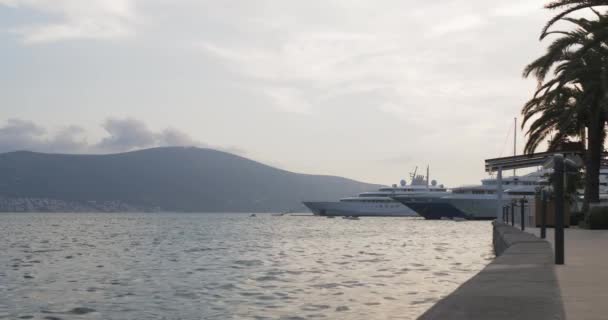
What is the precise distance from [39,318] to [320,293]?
4.93 m

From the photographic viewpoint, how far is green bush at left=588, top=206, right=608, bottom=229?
32625 millimetres

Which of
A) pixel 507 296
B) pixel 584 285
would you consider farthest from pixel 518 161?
pixel 507 296

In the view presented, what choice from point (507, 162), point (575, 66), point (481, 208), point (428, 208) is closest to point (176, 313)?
point (575, 66)

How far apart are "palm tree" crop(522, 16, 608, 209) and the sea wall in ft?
62.5

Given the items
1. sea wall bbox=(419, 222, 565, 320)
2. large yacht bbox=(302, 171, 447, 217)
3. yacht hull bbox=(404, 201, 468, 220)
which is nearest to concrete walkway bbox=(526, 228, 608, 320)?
sea wall bbox=(419, 222, 565, 320)

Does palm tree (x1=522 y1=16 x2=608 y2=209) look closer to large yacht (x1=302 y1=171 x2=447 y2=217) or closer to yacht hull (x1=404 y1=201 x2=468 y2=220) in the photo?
yacht hull (x1=404 y1=201 x2=468 y2=220)

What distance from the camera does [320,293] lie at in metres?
14.9

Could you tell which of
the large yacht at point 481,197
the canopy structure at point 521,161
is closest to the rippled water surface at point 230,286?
the canopy structure at point 521,161

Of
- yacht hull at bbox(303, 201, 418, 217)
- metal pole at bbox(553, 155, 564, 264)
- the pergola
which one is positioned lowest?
metal pole at bbox(553, 155, 564, 264)

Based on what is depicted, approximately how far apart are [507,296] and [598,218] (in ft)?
86.0

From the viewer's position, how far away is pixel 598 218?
107 ft

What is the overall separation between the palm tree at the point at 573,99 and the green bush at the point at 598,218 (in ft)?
12.5

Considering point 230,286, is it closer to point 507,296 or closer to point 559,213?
point 559,213

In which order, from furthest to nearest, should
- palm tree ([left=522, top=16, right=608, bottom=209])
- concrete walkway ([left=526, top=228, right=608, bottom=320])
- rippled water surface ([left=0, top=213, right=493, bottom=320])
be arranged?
1. palm tree ([left=522, top=16, right=608, bottom=209])
2. rippled water surface ([left=0, top=213, right=493, bottom=320])
3. concrete walkway ([left=526, top=228, right=608, bottom=320])
